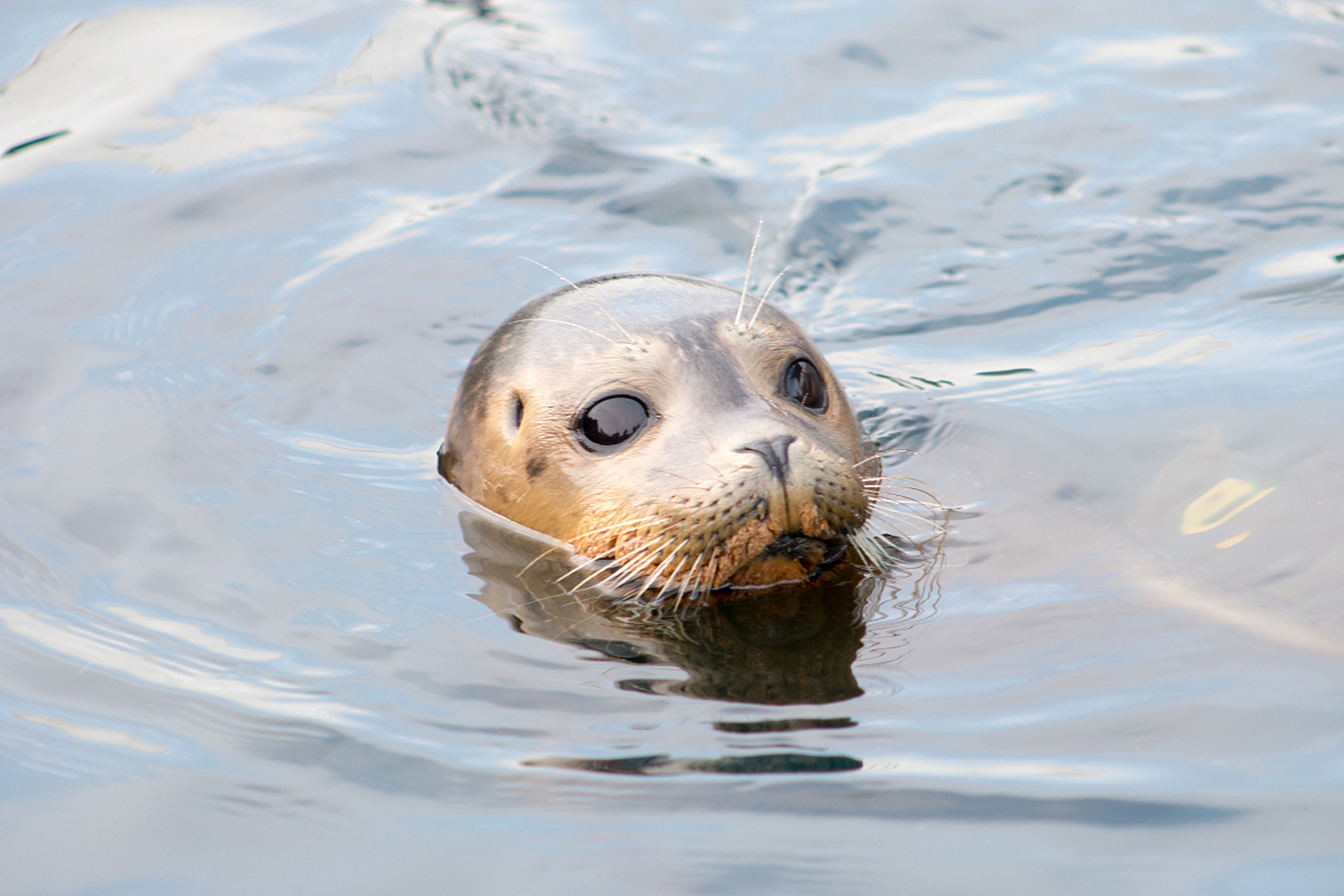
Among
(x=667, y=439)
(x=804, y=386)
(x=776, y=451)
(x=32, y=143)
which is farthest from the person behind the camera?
(x=32, y=143)

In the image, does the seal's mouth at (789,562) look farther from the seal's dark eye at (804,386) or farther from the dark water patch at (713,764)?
the dark water patch at (713,764)

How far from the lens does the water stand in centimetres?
279

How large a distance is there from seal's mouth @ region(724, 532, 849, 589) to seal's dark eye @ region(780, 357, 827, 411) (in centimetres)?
46

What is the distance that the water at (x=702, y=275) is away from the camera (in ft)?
9.15

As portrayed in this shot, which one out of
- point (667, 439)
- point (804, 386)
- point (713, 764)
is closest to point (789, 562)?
point (667, 439)

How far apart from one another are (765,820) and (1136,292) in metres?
Answer: 3.90

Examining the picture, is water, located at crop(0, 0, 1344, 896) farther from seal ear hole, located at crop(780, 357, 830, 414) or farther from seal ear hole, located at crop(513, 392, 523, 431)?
seal ear hole, located at crop(780, 357, 830, 414)

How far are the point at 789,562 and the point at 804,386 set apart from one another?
2.08 feet

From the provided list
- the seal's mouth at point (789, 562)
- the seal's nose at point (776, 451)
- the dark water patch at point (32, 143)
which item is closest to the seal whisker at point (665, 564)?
the seal's mouth at point (789, 562)

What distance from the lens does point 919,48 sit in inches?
318

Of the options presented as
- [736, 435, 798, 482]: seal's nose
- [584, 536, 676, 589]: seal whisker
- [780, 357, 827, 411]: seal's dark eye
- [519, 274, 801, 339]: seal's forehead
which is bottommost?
[584, 536, 676, 589]: seal whisker

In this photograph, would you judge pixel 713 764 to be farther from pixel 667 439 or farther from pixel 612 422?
pixel 612 422

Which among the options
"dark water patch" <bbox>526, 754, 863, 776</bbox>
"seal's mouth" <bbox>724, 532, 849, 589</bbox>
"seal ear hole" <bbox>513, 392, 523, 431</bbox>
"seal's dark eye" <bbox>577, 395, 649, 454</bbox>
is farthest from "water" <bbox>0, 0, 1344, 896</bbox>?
"seal's dark eye" <bbox>577, 395, 649, 454</bbox>

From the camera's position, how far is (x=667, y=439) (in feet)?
12.6
